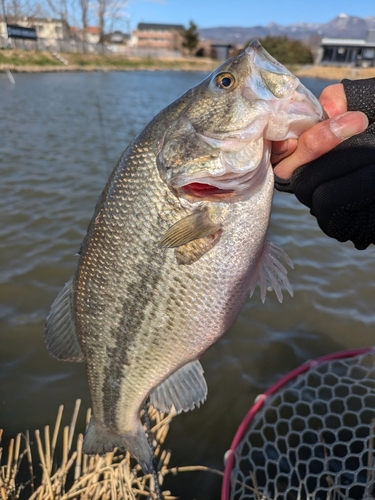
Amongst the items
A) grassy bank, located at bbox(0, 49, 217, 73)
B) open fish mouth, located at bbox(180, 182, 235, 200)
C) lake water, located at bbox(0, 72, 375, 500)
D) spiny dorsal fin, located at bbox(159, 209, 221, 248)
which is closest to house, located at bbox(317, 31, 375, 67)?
grassy bank, located at bbox(0, 49, 217, 73)

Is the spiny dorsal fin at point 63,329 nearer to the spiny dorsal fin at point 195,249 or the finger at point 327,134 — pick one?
the spiny dorsal fin at point 195,249

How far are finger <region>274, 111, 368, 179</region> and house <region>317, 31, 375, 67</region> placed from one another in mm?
77167

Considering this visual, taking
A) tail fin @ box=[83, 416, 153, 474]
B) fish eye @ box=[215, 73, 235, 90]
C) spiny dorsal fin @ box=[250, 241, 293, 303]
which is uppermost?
fish eye @ box=[215, 73, 235, 90]

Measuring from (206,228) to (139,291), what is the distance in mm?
509

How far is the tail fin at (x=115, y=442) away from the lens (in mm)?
2408

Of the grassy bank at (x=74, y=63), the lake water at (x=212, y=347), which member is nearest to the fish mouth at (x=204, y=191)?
the lake water at (x=212, y=347)

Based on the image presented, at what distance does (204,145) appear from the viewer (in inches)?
75.1

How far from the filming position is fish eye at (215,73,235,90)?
6.14 feet

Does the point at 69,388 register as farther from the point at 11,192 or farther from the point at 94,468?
the point at 11,192

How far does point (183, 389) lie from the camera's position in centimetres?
236

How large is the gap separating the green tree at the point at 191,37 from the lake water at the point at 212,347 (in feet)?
260

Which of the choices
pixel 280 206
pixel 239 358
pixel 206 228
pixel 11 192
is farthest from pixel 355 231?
pixel 11 192

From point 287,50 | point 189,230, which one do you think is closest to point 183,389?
point 189,230

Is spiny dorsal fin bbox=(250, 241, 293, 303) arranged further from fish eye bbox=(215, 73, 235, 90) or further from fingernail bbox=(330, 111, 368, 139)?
fish eye bbox=(215, 73, 235, 90)
